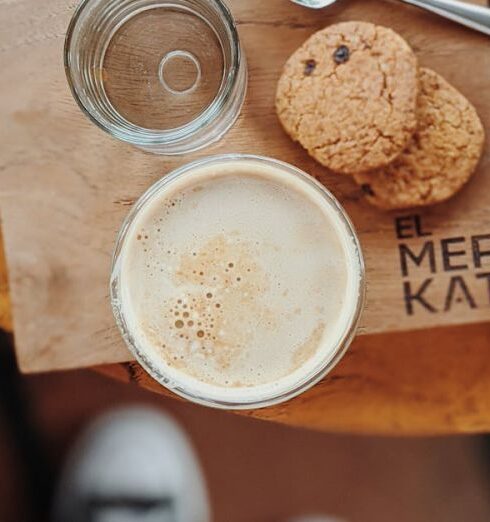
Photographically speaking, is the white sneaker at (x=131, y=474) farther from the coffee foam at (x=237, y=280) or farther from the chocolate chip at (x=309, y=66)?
the chocolate chip at (x=309, y=66)

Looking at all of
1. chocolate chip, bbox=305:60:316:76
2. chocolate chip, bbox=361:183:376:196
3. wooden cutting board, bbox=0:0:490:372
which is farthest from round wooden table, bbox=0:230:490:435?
chocolate chip, bbox=305:60:316:76

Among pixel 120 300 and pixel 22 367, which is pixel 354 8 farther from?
pixel 22 367

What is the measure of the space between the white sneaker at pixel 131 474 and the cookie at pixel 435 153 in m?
0.65

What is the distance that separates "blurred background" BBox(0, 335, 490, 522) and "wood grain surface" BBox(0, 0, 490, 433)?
1.31 feet

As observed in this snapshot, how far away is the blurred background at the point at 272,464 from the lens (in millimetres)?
1303

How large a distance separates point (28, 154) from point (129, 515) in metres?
0.73

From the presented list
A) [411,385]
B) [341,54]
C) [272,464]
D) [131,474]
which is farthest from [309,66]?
[131,474]

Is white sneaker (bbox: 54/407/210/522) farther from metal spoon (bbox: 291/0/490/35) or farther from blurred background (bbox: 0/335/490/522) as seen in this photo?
metal spoon (bbox: 291/0/490/35)

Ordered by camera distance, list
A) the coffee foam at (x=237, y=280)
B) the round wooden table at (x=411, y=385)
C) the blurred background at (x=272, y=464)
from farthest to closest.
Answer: the blurred background at (x=272, y=464)
the round wooden table at (x=411, y=385)
the coffee foam at (x=237, y=280)

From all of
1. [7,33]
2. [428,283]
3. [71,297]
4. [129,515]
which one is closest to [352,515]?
[129,515]

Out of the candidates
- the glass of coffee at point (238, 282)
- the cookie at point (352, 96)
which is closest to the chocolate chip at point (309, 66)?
the cookie at point (352, 96)

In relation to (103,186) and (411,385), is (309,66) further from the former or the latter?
(411,385)

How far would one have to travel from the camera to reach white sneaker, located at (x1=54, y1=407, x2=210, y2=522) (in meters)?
1.36

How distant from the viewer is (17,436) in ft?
4.35
